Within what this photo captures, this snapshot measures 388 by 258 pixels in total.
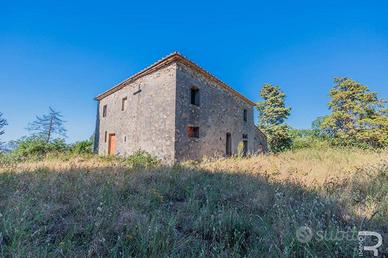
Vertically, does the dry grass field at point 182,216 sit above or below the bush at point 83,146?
below

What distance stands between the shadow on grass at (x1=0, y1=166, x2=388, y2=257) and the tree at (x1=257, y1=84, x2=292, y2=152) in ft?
69.7

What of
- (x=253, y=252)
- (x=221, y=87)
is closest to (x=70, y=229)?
(x=253, y=252)

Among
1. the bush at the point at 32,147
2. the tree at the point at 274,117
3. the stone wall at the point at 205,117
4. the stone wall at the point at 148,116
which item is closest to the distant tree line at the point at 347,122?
the tree at the point at 274,117

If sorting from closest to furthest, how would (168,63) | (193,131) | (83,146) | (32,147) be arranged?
(168,63) → (193,131) → (32,147) → (83,146)

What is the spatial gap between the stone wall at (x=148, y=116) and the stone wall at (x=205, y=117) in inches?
17.6

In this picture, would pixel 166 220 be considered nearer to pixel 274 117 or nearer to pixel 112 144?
pixel 112 144

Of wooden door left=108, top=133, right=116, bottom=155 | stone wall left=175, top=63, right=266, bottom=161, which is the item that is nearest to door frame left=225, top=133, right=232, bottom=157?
stone wall left=175, top=63, right=266, bottom=161

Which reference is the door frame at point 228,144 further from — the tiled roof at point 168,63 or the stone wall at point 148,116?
the stone wall at point 148,116

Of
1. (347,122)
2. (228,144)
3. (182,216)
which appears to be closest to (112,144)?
(228,144)

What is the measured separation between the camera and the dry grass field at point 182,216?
2.16m

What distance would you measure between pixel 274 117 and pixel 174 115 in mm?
17110

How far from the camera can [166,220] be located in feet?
9.48

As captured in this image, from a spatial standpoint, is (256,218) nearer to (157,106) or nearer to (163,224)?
(163,224)

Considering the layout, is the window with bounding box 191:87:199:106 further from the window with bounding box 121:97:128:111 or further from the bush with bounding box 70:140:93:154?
the bush with bounding box 70:140:93:154
